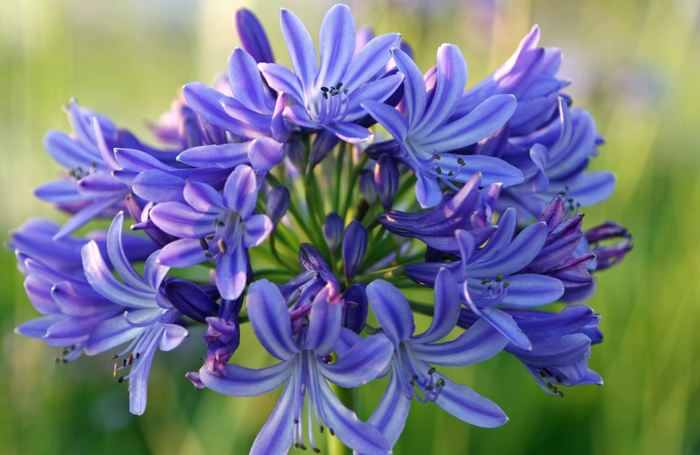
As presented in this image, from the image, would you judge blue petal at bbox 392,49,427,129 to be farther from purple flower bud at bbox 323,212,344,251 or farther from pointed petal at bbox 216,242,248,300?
pointed petal at bbox 216,242,248,300

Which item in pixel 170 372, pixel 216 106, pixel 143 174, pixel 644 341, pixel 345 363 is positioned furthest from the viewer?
pixel 170 372

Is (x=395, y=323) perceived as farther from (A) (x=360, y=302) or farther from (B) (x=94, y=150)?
(B) (x=94, y=150)

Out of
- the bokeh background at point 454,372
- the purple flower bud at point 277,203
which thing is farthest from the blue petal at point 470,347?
the bokeh background at point 454,372

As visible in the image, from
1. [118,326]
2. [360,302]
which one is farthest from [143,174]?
[360,302]

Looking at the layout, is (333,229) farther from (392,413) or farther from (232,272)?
(392,413)

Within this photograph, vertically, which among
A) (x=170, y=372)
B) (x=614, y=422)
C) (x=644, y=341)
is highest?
(x=644, y=341)

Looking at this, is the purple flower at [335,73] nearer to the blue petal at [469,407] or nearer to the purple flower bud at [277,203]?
the purple flower bud at [277,203]

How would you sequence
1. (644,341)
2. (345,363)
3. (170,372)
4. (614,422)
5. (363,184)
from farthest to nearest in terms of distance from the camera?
(170,372) → (644,341) → (614,422) → (363,184) → (345,363)

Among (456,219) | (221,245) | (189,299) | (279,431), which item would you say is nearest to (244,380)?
(279,431)
